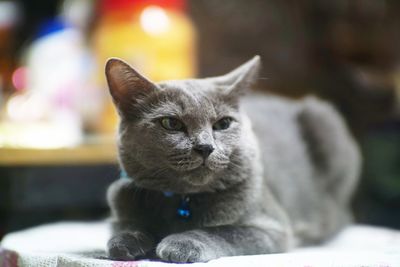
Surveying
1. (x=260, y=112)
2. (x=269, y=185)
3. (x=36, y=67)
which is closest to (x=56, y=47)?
(x=36, y=67)

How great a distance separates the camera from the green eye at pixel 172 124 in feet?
3.39

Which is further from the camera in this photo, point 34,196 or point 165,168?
point 34,196

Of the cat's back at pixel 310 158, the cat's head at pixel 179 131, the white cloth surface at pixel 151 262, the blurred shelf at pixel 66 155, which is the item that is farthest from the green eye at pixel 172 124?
the blurred shelf at pixel 66 155

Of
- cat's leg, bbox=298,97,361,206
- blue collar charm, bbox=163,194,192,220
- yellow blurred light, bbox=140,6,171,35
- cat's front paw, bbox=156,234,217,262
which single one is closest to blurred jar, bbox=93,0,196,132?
yellow blurred light, bbox=140,6,171,35

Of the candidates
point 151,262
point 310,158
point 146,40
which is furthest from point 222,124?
point 146,40

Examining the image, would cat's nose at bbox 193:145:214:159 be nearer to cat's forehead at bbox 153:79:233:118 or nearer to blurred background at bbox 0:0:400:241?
cat's forehead at bbox 153:79:233:118

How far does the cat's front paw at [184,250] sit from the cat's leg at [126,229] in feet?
0.16

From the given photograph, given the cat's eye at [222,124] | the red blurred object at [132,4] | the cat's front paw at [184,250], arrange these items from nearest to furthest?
the cat's front paw at [184,250], the cat's eye at [222,124], the red blurred object at [132,4]

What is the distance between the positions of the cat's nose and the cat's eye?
8 cm

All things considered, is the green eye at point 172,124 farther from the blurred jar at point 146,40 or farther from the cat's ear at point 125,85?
the blurred jar at point 146,40

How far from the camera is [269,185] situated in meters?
1.34

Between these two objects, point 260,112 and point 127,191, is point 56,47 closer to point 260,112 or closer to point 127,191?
point 260,112

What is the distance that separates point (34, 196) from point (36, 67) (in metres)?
0.62

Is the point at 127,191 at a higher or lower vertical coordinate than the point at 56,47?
lower
